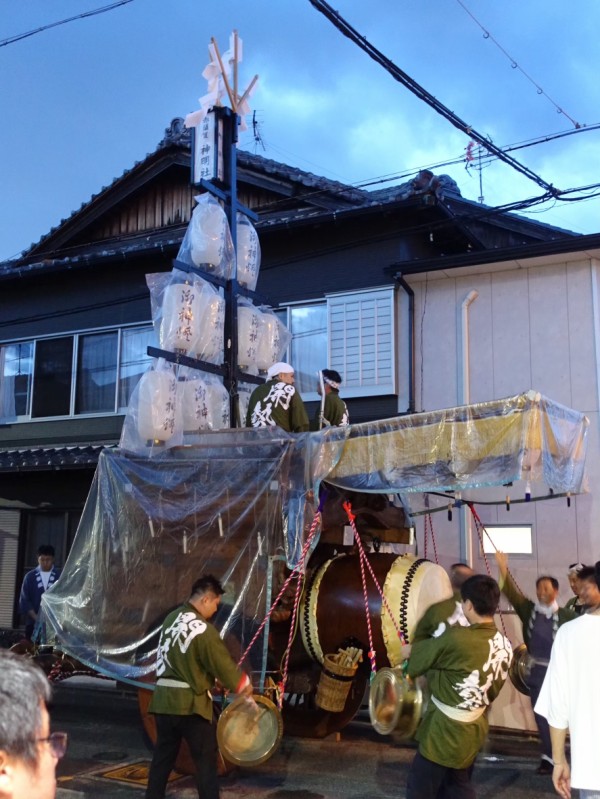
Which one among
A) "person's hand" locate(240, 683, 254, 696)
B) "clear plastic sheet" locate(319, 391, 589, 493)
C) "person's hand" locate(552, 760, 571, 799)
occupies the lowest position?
"person's hand" locate(552, 760, 571, 799)

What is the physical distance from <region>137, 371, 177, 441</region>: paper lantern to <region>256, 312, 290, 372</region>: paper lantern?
1727 millimetres

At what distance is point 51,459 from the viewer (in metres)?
12.1

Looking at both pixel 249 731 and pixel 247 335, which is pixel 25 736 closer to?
pixel 249 731

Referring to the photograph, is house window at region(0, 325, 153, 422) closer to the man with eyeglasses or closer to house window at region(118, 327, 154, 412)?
house window at region(118, 327, 154, 412)

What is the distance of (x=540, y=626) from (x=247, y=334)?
4.26 metres

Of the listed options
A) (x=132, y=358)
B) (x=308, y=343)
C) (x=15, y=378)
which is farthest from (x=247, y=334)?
(x=15, y=378)

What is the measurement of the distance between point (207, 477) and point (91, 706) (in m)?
5.35

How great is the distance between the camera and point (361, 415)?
11.2 m

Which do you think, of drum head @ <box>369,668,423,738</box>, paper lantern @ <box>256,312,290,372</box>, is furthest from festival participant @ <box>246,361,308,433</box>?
drum head @ <box>369,668,423,738</box>

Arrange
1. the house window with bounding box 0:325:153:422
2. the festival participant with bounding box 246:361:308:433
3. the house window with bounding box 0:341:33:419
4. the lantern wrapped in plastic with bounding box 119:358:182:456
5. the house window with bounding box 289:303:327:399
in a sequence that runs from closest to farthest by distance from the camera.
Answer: the lantern wrapped in plastic with bounding box 119:358:182:456 < the festival participant with bounding box 246:361:308:433 < the house window with bounding box 289:303:327:399 < the house window with bounding box 0:325:153:422 < the house window with bounding box 0:341:33:419

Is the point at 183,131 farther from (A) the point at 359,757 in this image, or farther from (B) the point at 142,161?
(A) the point at 359,757

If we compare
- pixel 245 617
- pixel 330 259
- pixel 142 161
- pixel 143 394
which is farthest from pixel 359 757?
pixel 142 161

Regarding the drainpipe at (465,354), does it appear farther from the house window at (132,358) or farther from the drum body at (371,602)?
the house window at (132,358)

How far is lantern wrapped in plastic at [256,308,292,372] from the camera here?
906cm
